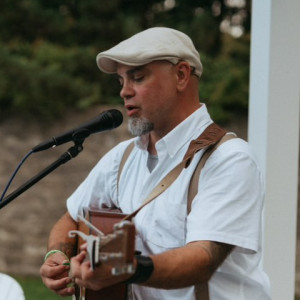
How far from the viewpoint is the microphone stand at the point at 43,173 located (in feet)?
7.65

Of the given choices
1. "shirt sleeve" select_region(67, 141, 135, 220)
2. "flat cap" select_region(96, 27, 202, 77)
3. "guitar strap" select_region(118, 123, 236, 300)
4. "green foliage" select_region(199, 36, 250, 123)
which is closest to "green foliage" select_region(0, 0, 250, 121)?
"green foliage" select_region(199, 36, 250, 123)

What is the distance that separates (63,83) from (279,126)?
4.91 metres

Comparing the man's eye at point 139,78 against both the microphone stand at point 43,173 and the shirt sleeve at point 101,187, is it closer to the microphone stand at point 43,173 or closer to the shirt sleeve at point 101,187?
the microphone stand at point 43,173

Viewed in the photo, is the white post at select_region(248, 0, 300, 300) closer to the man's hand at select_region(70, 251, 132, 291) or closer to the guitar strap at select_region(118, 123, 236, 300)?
the guitar strap at select_region(118, 123, 236, 300)

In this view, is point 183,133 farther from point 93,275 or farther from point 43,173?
point 93,275

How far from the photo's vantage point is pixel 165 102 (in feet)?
7.70

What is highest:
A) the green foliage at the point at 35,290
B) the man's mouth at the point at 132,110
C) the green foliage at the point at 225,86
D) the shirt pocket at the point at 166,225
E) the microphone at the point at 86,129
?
the green foliage at the point at 225,86

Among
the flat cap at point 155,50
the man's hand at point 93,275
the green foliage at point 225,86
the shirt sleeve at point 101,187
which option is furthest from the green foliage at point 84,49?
the man's hand at point 93,275

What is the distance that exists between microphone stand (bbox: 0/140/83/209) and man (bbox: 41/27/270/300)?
0.61 feet

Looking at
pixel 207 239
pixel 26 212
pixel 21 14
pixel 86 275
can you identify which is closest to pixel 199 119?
pixel 207 239

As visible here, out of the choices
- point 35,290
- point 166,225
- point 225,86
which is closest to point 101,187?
point 166,225

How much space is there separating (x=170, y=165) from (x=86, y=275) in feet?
2.02

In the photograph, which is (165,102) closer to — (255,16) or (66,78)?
(255,16)

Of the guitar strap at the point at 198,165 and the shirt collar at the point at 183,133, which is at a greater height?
the shirt collar at the point at 183,133
